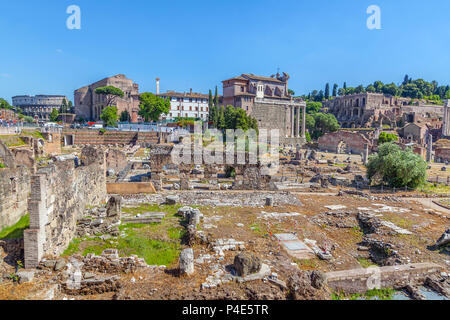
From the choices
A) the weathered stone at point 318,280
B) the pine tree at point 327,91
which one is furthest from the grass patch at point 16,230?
the pine tree at point 327,91

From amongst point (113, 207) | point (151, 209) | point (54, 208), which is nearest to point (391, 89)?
point (151, 209)

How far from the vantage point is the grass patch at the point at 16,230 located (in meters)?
10.7

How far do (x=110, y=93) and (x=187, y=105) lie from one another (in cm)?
2276

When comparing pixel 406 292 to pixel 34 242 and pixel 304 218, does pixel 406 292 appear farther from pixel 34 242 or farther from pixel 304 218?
pixel 34 242

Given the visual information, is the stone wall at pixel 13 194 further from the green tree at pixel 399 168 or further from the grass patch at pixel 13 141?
the green tree at pixel 399 168

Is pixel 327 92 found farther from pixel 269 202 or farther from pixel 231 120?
pixel 269 202

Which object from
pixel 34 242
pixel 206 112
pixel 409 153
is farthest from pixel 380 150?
pixel 206 112

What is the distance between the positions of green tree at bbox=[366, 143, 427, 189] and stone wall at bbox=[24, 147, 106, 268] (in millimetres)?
24465

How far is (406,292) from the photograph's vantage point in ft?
30.8

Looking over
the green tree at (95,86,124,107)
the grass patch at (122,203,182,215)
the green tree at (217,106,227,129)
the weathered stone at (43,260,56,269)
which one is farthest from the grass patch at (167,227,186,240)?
the green tree at (95,86,124,107)

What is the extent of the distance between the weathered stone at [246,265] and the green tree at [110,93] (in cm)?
8579

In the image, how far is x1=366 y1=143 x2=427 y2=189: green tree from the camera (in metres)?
25.2

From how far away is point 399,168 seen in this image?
25297mm

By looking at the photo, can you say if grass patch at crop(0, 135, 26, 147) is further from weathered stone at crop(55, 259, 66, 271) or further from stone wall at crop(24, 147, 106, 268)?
weathered stone at crop(55, 259, 66, 271)
